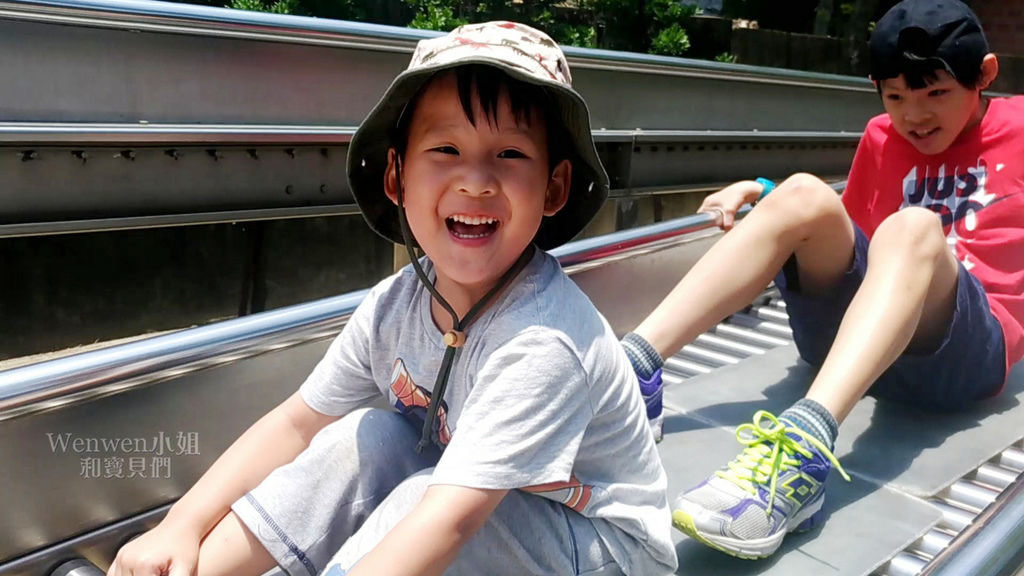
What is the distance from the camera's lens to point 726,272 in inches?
74.0

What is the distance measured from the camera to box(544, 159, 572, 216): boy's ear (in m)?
1.21

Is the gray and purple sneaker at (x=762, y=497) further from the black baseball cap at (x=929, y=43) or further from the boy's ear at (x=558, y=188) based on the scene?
the black baseball cap at (x=929, y=43)

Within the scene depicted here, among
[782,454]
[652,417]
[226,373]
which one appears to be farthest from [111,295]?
[782,454]

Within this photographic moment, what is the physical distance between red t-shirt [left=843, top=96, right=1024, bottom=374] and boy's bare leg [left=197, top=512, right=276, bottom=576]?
1513mm

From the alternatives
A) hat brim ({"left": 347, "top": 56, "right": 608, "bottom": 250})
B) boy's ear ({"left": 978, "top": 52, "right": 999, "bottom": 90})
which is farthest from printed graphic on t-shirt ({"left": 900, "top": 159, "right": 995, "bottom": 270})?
hat brim ({"left": 347, "top": 56, "right": 608, "bottom": 250})

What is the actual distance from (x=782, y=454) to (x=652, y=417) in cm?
36

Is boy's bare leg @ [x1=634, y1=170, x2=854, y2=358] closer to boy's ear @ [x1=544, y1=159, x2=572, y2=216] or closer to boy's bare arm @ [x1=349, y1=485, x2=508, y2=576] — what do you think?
boy's ear @ [x1=544, y1=159, x2=572, y2=216]

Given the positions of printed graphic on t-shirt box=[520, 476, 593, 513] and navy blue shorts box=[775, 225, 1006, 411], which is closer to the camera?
printed graphic on t-shirt box=[520, 476, 593, 513]

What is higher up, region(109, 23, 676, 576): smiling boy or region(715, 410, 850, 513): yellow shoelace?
region(109, 23, 676, 576): smiling boy

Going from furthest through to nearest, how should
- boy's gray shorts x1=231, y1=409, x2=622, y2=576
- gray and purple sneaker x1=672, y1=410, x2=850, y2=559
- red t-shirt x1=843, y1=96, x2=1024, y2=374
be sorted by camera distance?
red t-shirt x1=843, y1=96, x2=1024, y2=374 → gray and purple sneaker x1=672, y1=410, x2=850, y2=559 → boy's gray shorts x1=231, y1=409, x2=622, y2=576

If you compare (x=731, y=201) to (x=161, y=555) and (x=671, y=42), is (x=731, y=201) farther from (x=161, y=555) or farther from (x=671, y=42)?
(x=671, y=42)

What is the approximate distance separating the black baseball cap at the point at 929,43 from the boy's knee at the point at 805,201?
1.02ft

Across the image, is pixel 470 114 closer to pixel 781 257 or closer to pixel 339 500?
pixel 339 500

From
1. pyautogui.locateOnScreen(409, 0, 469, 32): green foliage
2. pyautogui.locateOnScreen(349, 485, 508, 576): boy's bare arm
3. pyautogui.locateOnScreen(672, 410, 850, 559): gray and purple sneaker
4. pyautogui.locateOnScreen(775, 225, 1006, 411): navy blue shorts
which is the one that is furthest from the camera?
pyautogui.locateOnScreen(409, 0, 469, 32): green foliage
